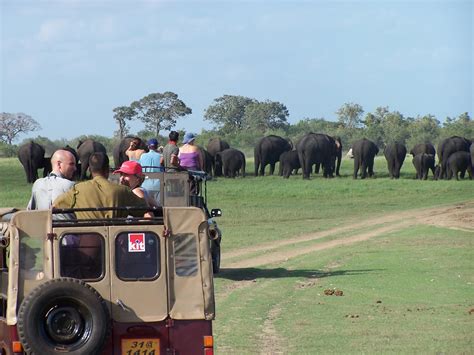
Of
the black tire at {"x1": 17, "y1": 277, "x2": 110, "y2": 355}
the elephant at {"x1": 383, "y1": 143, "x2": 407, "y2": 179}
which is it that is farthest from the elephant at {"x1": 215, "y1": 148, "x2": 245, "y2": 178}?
the black tire at {"x1": 17, "y1": 277, "x2": 110, "y2": 355}

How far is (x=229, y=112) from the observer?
382 ft

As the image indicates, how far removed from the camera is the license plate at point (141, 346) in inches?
345

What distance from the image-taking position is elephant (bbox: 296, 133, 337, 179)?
5631cm

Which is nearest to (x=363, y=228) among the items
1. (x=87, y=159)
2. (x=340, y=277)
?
(x=340, y=277)

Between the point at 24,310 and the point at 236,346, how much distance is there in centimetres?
404

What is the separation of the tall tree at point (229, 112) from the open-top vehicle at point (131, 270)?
340ft

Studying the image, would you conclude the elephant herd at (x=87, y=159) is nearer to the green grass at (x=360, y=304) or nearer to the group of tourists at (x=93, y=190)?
the green grass at (x=360, y=304)

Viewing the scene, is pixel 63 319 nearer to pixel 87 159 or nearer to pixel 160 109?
pixel 87 159

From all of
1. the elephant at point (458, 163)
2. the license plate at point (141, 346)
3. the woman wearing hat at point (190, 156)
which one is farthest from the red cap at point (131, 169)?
the elephant at point (458, 163)

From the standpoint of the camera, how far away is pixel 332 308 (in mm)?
14945

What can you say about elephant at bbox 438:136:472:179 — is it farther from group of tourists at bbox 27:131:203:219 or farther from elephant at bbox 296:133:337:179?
group of tourists at bbox 27:131:203:219

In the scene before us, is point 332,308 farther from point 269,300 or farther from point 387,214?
point 387,214

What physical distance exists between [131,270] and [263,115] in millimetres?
108175

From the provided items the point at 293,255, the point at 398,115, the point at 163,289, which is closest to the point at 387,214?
the point at 293,255
